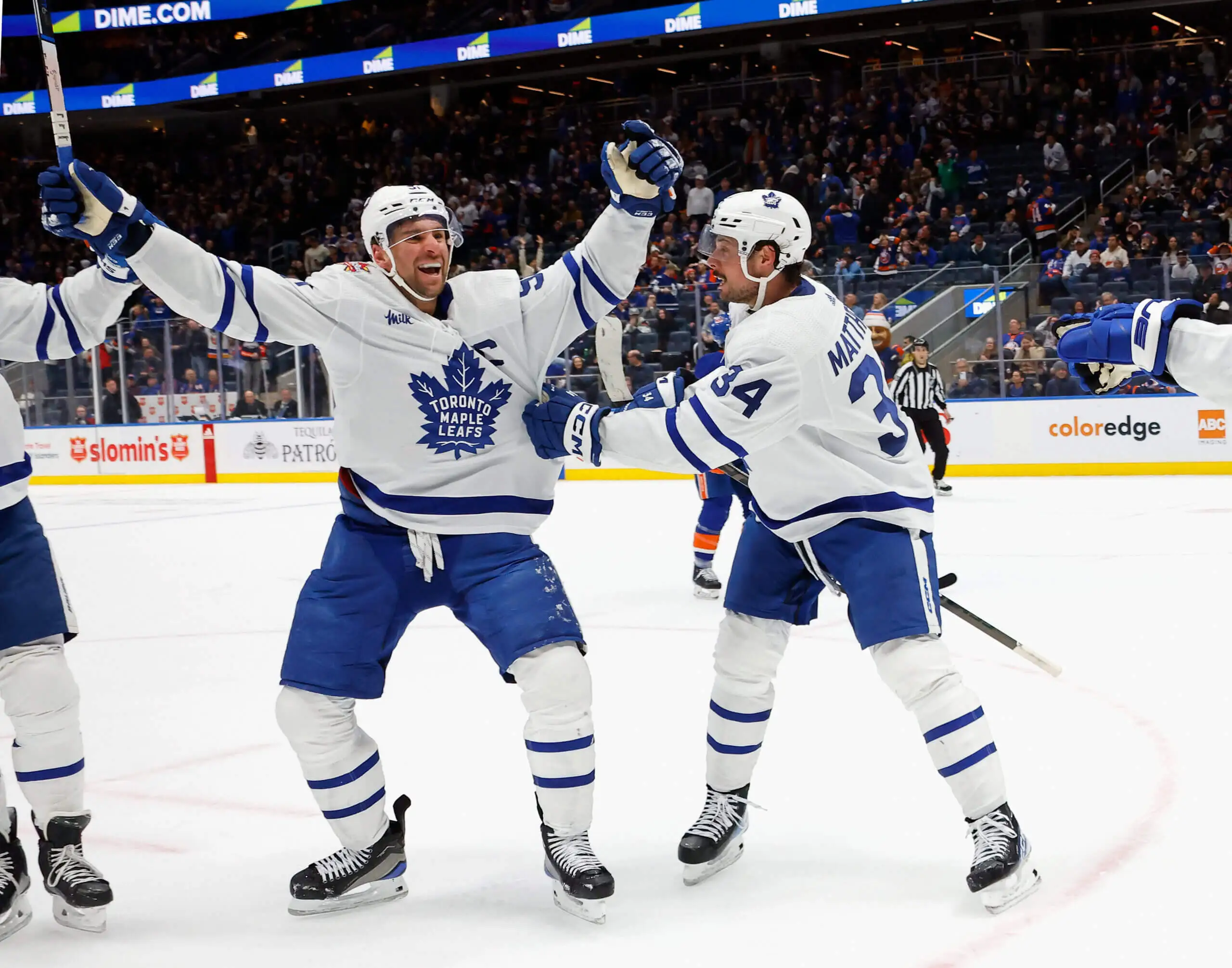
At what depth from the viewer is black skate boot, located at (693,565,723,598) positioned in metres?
6.52

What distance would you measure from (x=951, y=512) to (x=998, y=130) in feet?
32.0

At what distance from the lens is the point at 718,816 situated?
300 centimetres

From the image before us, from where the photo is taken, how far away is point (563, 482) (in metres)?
13.8

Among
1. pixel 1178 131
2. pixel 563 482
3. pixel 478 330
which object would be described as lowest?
pixel 563 482

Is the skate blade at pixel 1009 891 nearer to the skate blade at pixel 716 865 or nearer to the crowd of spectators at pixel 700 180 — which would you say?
the skate blade at pixel 716 865

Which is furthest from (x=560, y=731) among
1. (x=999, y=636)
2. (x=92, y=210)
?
(x=92, y=210)

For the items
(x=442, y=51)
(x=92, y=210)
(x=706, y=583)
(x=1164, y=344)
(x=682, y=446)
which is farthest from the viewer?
(x=442, y=51)

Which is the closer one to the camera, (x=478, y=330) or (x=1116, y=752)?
(x=478, y=330)

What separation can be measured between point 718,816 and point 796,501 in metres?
0.72

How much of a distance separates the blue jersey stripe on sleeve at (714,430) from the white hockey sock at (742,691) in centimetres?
47

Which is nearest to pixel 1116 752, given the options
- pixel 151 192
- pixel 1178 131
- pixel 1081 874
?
pixel 1081 874

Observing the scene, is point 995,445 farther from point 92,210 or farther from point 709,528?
point 92,210

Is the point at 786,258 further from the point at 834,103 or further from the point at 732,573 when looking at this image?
the point at 834,103

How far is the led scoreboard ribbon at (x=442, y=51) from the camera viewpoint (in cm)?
1869
